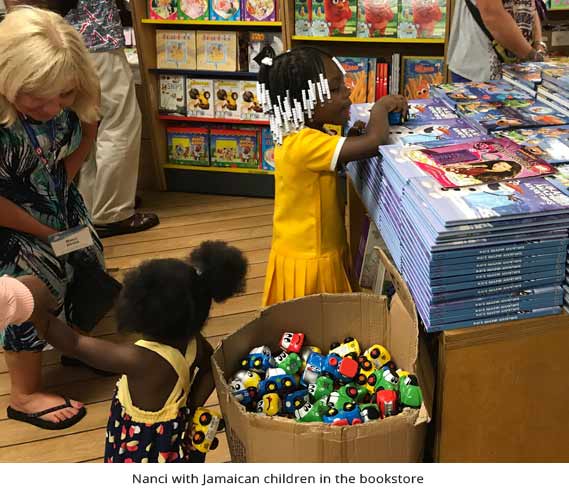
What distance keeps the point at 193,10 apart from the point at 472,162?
2768 millimetres

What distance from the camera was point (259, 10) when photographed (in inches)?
148

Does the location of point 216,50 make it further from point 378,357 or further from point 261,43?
point 378,357

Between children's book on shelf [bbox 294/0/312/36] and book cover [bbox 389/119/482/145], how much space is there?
1907 millimetres

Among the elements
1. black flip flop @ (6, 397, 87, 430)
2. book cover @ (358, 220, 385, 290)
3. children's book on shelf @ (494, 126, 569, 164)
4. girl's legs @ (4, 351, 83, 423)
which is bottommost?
black flip flop @ (6, 397, 87, 430)

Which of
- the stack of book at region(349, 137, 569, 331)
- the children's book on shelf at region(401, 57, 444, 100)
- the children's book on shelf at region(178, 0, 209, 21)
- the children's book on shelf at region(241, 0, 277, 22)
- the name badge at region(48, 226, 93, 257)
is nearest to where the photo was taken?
the stack of book at region(349, 137, 569, 331)

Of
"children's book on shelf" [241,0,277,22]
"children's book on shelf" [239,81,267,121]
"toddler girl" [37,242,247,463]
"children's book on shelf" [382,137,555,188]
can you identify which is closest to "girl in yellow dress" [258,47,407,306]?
"children's book on shelf" [382,137,555,188]

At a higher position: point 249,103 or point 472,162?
point 472,162

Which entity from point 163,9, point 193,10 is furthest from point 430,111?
point 163,9

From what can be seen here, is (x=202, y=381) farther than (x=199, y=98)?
No

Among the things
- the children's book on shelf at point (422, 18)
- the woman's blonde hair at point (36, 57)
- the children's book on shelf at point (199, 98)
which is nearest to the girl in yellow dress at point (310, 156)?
the woman's blonde hair at point (36, 57)

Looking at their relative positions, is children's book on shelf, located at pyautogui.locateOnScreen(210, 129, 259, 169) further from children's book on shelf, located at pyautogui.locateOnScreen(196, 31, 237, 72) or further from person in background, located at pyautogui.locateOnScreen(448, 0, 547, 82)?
person in background, located at pyautogui.locateOnScreen(448, 0, 547, 82)

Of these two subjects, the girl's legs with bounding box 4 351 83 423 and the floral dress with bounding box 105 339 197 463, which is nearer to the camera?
the floral dress with bounding box 105 339 197 463

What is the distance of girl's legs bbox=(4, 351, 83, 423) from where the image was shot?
2270 mm

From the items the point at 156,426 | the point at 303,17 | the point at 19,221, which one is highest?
the point at 303,17
